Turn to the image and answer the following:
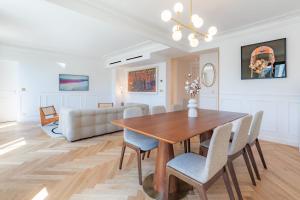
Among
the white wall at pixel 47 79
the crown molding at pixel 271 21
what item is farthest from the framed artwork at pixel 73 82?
the crown molding at pixel 271 21

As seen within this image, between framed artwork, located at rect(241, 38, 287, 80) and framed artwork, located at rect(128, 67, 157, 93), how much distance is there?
3138 millimetres

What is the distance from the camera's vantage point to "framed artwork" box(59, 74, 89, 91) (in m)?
6.26

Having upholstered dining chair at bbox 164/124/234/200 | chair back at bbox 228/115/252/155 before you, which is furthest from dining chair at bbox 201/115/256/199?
upholstered dining chair at bbox 164/124/234/200

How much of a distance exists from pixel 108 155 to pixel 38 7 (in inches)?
109

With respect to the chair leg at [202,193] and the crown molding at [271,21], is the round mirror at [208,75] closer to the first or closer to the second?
the crown molding at [271,21]

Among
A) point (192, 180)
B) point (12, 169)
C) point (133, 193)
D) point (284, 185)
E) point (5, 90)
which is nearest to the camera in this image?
point (192, 180)

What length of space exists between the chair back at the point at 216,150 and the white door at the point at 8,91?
658 cm

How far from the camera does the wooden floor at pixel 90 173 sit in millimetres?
1741

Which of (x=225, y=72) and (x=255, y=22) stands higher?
(x=255, y=22)

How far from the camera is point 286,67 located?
315 cm

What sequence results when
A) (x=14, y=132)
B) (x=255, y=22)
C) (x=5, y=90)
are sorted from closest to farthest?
(x=255, y=22) → (x=14, y=132) → (x=5, y=90)

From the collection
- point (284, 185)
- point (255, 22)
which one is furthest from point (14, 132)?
point (255, 22)

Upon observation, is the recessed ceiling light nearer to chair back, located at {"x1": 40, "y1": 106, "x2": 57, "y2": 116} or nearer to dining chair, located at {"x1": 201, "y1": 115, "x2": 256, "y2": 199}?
chair back, located at {"x1": 40, "y1": 106, "x2": 57, "y2": 116}

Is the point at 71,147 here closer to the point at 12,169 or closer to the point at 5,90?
the point at 12,169
